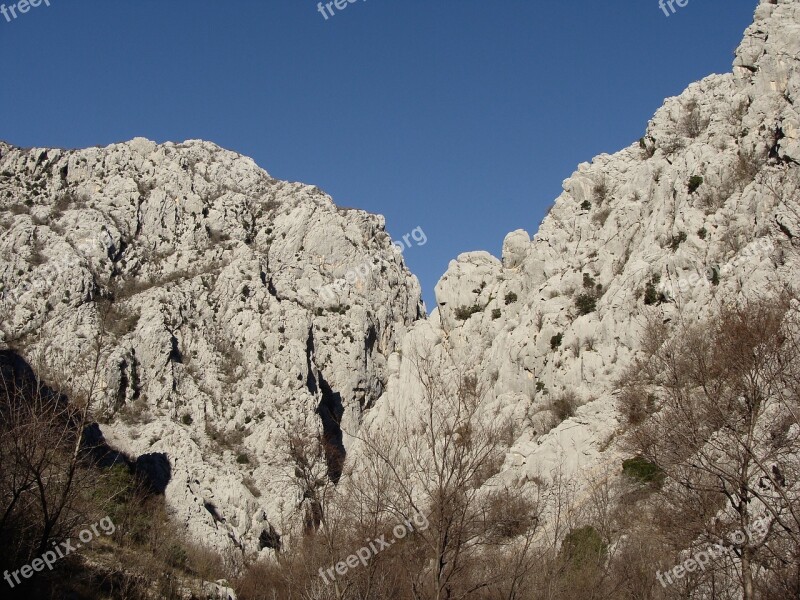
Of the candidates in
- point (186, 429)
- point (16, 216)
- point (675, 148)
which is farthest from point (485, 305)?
point (16, 216)

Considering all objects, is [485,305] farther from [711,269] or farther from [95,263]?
[95,263]

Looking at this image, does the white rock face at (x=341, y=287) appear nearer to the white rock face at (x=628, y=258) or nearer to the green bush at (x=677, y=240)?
the white rock face at (x=628, y=258)

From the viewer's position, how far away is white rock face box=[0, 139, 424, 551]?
5453cm

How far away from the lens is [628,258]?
4916cm

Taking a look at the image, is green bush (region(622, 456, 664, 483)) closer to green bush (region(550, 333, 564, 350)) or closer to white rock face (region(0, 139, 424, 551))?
green bush (region(550, 333, 564, 350))

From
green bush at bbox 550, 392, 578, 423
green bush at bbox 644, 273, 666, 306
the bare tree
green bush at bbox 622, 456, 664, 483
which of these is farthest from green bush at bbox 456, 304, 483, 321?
the bare tree

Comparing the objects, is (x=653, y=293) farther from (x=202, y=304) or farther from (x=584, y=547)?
(x=202, y=304)

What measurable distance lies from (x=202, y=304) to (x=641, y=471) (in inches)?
1989

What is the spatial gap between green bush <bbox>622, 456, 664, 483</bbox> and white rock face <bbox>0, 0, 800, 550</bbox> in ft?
9.87

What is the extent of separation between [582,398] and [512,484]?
9.90 meters

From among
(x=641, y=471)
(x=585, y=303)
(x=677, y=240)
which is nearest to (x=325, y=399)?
(x=585, y=303)

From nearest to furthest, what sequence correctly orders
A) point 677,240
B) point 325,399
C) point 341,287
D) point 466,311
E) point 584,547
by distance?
point 584,547, point 677,240, point 466,311, point 325,399, point 341,287

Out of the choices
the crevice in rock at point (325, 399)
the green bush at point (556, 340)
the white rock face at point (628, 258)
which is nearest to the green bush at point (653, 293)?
the white rock face at point (628, 258)

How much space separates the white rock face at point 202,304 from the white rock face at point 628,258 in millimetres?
12687
